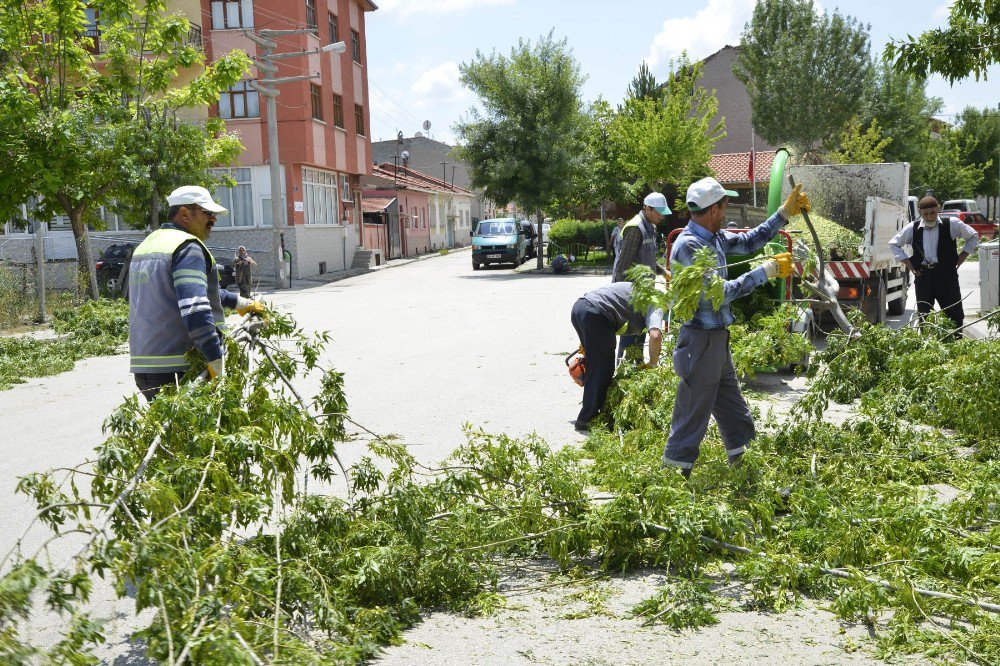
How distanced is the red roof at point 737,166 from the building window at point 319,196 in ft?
67.9

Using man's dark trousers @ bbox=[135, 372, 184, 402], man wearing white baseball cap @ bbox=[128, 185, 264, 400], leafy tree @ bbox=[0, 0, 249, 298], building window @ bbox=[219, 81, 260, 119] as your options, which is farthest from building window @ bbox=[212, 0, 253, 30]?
man's dark trousers @ bbox=[135, 372, 184, 402]

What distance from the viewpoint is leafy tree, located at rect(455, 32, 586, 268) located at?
3475 cm

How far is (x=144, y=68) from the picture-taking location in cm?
1967

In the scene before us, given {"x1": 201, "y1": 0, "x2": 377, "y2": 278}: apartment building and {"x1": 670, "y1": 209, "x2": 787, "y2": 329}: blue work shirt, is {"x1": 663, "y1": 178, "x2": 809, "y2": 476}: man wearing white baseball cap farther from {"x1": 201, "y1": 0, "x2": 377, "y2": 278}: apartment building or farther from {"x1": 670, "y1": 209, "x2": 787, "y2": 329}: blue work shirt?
{"x1": 201, "y1": 0, "x2": 377, "y2": 278}: apartment building

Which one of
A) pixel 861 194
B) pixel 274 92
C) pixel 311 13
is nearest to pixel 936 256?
pixel 861 194

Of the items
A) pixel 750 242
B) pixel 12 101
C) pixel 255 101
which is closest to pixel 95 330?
pixel 12 101

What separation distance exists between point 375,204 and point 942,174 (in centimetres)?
3509

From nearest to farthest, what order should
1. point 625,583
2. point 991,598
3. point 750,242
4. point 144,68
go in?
point 991,598 → point 625,583 → point 750,242 → point 144,68

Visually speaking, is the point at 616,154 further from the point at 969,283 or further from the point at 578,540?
the point at 578,540

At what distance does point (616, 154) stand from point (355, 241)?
12.3 meters

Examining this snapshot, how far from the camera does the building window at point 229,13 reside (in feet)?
110

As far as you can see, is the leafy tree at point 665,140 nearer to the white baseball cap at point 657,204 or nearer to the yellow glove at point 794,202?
the white baseball cap at point 657,204

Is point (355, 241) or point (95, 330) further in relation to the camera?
point (355, 241)

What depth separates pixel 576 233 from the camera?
135 feet
